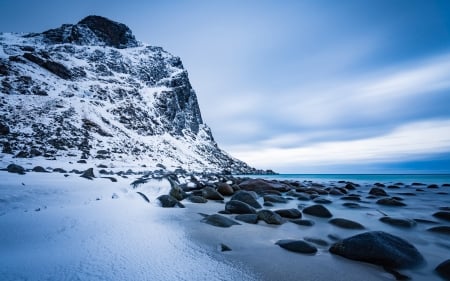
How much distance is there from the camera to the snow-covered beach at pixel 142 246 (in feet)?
7.34

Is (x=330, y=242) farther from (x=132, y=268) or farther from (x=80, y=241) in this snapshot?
(x=80, y=241)

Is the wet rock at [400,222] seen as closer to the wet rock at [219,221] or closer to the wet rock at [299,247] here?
the wet rock at [299,247]

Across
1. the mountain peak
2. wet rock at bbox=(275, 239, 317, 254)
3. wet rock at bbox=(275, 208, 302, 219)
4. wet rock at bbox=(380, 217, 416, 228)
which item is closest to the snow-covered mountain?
the mountain peak

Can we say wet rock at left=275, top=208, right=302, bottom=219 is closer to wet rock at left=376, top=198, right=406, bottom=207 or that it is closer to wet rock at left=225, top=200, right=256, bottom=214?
wet rock at left=225, top=200, right=256, bottom=214

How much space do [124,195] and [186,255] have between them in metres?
4.66

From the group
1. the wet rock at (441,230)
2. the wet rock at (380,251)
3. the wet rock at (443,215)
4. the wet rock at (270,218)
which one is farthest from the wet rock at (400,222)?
the wet rock at (270,218)

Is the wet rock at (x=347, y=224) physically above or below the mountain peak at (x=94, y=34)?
below

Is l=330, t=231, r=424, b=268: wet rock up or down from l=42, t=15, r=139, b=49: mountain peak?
down

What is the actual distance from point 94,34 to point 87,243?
128 meters

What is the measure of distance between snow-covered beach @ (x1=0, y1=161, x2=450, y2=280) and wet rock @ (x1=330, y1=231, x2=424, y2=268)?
0.13m

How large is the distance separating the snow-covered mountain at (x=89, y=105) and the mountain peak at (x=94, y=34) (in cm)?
57

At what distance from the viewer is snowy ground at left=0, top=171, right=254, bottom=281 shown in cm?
213

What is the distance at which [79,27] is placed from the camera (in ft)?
324

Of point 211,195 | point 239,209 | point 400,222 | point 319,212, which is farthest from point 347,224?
point 211,195
